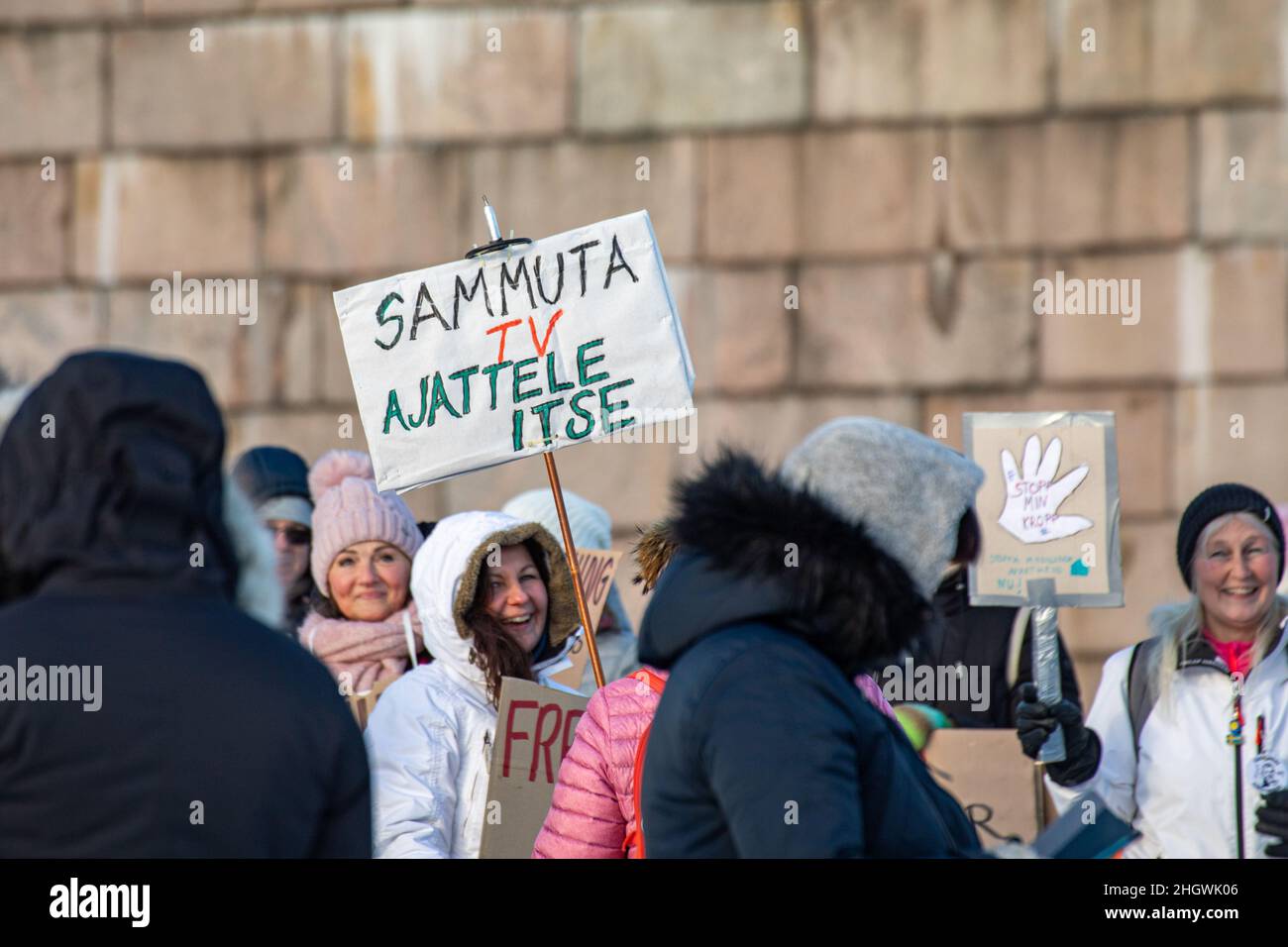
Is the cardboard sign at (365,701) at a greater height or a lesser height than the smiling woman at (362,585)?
lesser

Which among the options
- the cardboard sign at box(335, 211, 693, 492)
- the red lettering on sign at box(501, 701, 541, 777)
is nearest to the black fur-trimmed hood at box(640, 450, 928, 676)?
the red lettering on sign at box(501, 701, 541, 777)

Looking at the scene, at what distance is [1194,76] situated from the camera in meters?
7.71

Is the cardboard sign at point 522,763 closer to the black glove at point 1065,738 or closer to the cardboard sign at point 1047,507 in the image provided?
the black glove at point 1065,738

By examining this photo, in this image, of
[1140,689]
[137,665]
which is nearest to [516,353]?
[1140,689]

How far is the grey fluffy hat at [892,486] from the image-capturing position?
2.80 meters

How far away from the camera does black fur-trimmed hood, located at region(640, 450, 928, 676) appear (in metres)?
2.72

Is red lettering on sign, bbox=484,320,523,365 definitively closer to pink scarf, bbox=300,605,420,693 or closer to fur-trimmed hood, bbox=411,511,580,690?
fur-trimmed hood, bbox=411,511,580,690

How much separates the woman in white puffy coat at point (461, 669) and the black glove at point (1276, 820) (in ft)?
6.21

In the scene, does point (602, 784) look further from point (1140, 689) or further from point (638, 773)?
point (1140, 689)

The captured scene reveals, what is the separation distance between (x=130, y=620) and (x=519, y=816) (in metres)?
2.29

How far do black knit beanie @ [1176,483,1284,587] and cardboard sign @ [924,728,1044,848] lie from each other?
2.39ft

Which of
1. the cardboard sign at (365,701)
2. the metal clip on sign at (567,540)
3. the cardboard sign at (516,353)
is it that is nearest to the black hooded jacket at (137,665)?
the metal clip on sign at (567,540)

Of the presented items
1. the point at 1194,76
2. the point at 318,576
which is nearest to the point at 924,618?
the point at 318,576

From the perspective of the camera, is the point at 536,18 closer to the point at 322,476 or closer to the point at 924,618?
the point at 322,476
